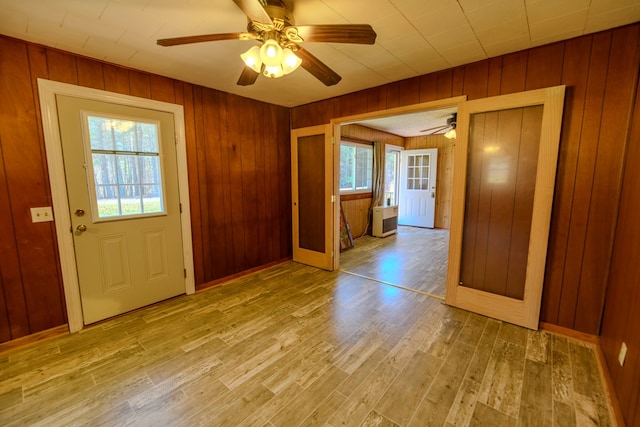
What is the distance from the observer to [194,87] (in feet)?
9.90

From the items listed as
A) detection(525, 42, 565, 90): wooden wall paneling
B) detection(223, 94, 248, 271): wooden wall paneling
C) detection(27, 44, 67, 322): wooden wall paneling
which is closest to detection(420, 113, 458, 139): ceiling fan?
detection(525, 42, 565, 90): wooden wall paneling

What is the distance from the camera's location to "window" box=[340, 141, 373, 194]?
545 centimetres

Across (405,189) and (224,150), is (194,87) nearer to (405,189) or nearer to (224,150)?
(224,150)

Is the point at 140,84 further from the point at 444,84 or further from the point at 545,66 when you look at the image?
the point at 545,66

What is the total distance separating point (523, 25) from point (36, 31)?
137 inches

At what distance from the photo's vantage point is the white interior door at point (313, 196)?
12.2 feet

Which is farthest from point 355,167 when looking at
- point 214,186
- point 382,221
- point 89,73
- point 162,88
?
point 89,73

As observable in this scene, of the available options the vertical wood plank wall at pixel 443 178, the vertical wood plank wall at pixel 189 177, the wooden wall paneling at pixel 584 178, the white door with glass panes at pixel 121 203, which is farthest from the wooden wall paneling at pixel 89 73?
the vertical wood plank wall at pixel 443 178

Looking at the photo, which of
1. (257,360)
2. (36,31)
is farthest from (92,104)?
(257,360)

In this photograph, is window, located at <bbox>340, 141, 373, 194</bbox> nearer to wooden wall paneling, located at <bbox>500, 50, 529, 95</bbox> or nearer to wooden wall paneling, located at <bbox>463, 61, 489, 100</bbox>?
wooden wall paneling, located at <bbox>463, 61, 489, 100</bbox>

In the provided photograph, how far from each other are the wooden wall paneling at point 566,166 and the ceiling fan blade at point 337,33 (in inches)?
71.1

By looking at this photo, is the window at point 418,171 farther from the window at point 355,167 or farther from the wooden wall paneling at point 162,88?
the wooden wall paneling at point 162,88

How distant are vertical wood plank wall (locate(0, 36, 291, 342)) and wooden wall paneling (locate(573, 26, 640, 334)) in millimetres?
3419

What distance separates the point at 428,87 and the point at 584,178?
5.09 ft
